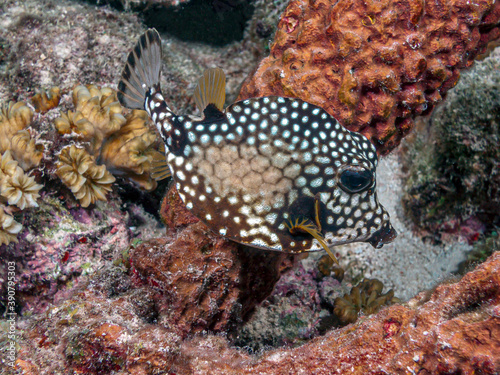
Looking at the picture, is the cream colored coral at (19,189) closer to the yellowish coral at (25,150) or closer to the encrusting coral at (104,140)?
the yellowish coral at (25,150)

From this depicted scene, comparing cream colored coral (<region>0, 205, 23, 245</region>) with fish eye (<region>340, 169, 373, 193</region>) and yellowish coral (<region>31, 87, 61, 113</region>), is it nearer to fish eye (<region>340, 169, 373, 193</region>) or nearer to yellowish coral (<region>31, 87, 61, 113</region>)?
yellowish coral (<region>31, 87, 61, 113</region>)

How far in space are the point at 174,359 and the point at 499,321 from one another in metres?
2.00

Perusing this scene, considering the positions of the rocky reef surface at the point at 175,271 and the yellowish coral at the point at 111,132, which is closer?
the rocky reef surface at the point at 175,271

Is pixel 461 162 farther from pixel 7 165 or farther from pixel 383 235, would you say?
pixel 7 165

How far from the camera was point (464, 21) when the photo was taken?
3260mm

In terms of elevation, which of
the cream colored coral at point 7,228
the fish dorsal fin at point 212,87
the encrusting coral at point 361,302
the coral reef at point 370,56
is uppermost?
the coral reef at point 370,56

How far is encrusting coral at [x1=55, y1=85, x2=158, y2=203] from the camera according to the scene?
11.9 feet

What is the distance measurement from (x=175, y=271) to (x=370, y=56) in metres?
2.75

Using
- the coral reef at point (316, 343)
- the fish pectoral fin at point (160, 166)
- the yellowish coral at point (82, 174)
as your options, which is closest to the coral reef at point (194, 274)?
the coral reef at point (316, 343)

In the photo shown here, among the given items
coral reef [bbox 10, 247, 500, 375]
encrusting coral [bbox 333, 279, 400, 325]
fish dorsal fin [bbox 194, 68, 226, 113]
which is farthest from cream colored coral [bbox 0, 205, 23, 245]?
encrusting coral [bbox 333, 279, 400, 325]

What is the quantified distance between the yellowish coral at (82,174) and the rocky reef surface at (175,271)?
0.03m

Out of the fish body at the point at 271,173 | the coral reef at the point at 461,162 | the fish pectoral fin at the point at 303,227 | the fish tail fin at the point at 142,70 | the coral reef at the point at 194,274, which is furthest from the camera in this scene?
the coral reef at the point at 461,162

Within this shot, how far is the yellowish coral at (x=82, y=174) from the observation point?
11.6ft

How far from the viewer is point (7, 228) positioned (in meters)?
3.21
